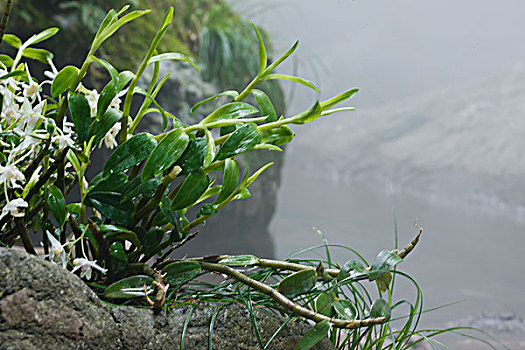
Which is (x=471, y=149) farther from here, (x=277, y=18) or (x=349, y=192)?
(x=277, y=18)

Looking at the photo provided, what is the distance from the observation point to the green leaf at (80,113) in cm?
39

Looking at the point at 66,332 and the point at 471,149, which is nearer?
the point at 66,332

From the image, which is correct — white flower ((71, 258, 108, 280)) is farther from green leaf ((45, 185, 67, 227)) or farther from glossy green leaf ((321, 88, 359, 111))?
glossy green leaf ((321, 88, 359, 111))

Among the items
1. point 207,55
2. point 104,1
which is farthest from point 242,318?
point 207,55

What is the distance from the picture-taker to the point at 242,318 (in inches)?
16.8

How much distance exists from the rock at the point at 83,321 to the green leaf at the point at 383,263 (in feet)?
0.27

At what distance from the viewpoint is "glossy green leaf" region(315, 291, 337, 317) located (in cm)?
42

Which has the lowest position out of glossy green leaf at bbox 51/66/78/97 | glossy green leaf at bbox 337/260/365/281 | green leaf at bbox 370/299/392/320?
green leaf at bbox 370/299/392/320

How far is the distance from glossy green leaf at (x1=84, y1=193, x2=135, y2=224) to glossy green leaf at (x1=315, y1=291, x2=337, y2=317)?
0.19 m

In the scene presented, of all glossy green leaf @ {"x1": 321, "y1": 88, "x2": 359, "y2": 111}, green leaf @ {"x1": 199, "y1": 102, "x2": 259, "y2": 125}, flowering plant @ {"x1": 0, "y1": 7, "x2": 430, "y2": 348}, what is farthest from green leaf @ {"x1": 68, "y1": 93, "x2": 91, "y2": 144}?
glossy green leaf @ {"x1": 321, "y1": 88, "x2": 359, "y2": 111}

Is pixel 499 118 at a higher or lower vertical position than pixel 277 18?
lower

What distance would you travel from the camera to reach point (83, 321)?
0.35 metres

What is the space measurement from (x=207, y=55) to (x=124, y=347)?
1.42m

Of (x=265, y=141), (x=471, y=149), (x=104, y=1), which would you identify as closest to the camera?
(x=265, y=141)
